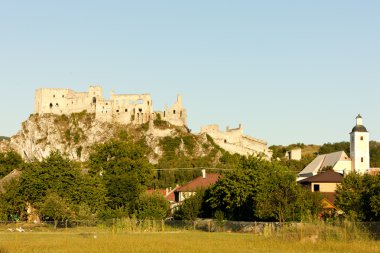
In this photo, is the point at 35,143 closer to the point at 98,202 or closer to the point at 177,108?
the point at 177,108

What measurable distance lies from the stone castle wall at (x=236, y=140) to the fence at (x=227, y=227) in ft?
287

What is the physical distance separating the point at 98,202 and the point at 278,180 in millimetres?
17354

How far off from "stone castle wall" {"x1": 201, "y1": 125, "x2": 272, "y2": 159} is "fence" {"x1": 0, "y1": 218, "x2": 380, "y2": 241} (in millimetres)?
87430

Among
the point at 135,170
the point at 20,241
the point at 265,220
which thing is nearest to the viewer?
the point at 20,241

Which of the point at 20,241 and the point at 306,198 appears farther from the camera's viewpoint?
the point at 306,198

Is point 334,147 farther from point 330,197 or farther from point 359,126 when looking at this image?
point 330,197

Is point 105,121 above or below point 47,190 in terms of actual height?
above

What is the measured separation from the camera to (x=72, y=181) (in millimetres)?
66938

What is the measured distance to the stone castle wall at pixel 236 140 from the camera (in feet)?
500

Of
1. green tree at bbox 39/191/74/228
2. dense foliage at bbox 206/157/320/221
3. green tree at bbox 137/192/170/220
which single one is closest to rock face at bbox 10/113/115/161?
green tree at bbox 137/192/170/220

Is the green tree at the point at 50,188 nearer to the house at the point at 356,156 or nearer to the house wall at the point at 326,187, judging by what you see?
the house wall at the point at 326,187

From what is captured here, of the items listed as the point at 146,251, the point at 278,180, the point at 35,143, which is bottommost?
the point at 146,251

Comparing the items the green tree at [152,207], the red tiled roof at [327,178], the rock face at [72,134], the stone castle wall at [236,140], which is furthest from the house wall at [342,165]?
the green tree at [152,207]

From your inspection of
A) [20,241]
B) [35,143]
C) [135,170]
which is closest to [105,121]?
[35,143]
